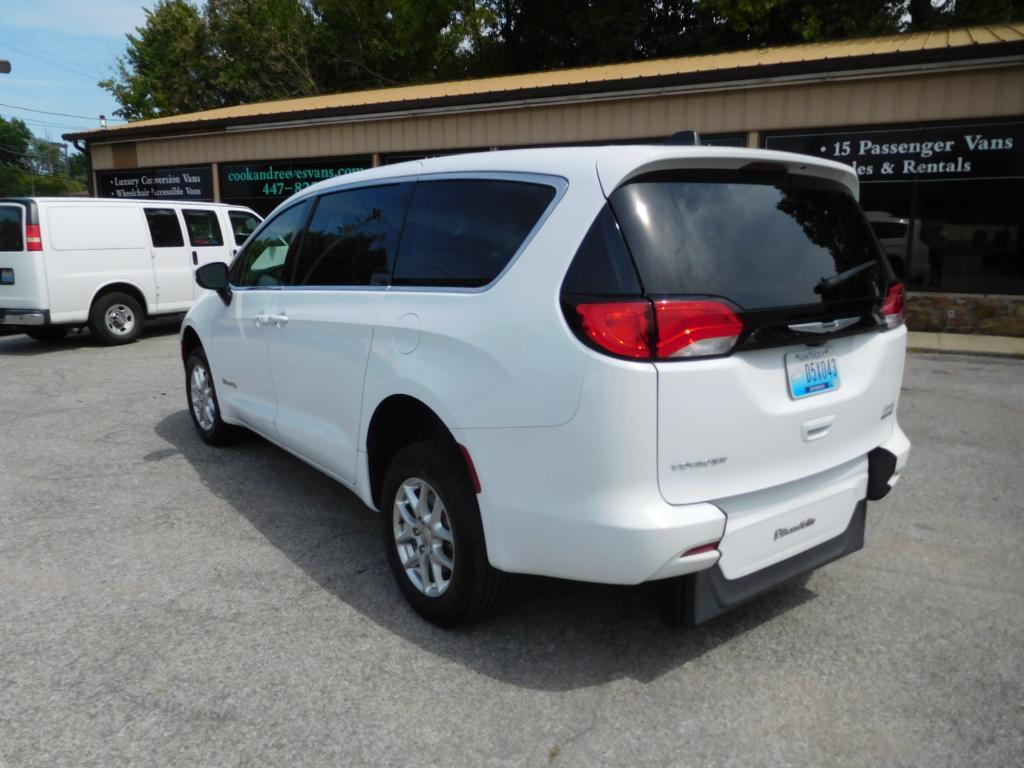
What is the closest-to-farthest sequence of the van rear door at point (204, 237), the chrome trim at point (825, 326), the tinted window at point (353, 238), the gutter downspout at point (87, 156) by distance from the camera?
the chrome trim at point (825, 326), the tinted window at point (353, 238), the van rear door at point (204, 237), the gutter downspout at point (87, 156)

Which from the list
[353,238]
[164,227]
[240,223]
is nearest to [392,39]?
[240,223]

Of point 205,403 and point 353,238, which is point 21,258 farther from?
point 353,238

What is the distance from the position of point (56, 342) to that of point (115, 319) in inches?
45.0

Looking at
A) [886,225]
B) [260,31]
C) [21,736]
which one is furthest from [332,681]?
[260,31]

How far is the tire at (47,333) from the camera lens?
10469 mm

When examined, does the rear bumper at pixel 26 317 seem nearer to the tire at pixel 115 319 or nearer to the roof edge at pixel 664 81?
the tire at pixel 115 319

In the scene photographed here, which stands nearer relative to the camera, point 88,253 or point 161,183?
point 88,253

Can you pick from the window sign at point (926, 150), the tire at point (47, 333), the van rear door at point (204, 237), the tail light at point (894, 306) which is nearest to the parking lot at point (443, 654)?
the tail light at point (894, 306)

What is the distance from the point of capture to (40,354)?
32.4ft

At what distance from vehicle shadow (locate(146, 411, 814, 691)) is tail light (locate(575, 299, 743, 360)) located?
908mm

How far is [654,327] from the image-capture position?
2363 mm

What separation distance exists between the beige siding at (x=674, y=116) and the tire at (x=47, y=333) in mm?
6818

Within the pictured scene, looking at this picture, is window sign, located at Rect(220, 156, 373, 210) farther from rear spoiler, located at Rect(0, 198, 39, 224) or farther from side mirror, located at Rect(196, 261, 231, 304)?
side mirror, located at Rect(196, 261, 231, 304)

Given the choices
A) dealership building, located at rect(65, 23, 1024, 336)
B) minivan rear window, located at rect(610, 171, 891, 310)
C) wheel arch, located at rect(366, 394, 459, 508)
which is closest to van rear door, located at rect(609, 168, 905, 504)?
minivan rear window, located at rect(610, 171, 891, 310)
